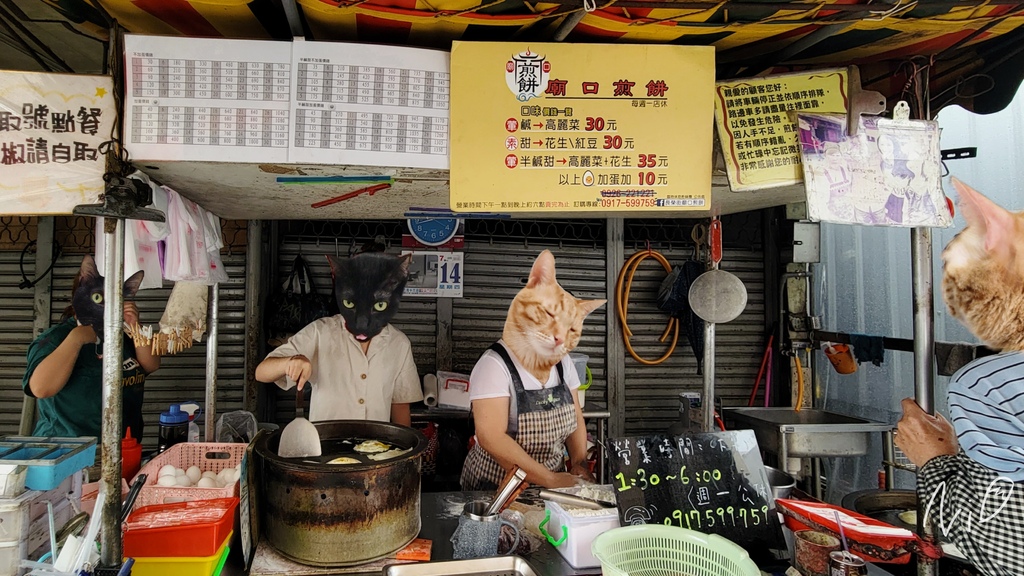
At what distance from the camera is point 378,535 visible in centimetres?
203

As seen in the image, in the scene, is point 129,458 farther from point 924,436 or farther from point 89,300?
point 924,436

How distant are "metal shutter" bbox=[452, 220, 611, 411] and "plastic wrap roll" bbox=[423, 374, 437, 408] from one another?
0.59 m

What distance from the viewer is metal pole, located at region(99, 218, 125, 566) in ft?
6.03

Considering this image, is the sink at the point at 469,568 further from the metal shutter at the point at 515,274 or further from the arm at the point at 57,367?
the metal shutter at the point at 515,274

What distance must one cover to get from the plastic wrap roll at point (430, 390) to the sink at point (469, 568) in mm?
2622

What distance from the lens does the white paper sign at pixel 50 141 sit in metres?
1.97

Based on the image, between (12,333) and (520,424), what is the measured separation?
463cm

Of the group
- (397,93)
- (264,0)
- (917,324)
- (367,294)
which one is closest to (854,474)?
(917,324)

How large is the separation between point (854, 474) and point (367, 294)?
4.32m

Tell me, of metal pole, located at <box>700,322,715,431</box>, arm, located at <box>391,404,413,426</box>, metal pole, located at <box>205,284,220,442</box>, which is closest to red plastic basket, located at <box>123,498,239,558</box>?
metal pole, located at <box>205,284,220,442</box>

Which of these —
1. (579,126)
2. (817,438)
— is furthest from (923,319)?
(817,438)

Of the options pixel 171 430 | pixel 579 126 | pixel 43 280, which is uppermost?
pixel 579 126

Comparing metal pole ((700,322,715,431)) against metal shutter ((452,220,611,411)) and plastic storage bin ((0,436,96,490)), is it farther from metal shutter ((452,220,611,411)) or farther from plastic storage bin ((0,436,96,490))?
plastic storage bin ((0,436,96,490))

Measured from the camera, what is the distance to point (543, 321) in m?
3.20
